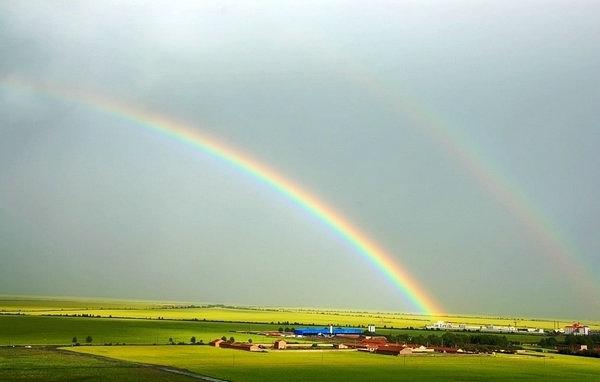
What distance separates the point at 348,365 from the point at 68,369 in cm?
1522

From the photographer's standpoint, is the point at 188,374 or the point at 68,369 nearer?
the point at 188,374

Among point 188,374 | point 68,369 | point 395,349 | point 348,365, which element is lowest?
point 188,374

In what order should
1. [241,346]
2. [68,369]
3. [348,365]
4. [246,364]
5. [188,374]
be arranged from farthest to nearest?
[241,346] → [348,365] → [246,364] → [68,369] → [188,374]

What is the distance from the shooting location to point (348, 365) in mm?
39594

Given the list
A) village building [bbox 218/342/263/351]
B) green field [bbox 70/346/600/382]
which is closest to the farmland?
green field [bbox 70/346/600/382]

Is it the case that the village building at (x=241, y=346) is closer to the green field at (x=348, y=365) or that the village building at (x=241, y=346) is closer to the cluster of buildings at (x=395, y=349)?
the green field at (x=348, y=365)

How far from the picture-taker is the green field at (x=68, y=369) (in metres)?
30.0

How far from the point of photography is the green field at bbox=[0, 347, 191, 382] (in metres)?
30.0

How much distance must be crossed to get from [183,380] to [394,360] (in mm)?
18824

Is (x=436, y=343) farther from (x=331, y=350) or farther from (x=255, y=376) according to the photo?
(x=255, y=376)

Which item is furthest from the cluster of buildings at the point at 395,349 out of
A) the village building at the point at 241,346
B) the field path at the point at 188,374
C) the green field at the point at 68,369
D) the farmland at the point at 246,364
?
the green field at the point at 68,369

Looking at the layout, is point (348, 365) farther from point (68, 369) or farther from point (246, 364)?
point (68, 369)

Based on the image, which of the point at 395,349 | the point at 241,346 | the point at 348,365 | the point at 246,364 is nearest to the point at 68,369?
the point at 246,364

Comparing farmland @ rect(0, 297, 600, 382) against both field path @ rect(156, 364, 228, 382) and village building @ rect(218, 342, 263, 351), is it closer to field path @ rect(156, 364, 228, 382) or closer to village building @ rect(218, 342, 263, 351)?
field path @ rect(156, 364, 228, 382)
